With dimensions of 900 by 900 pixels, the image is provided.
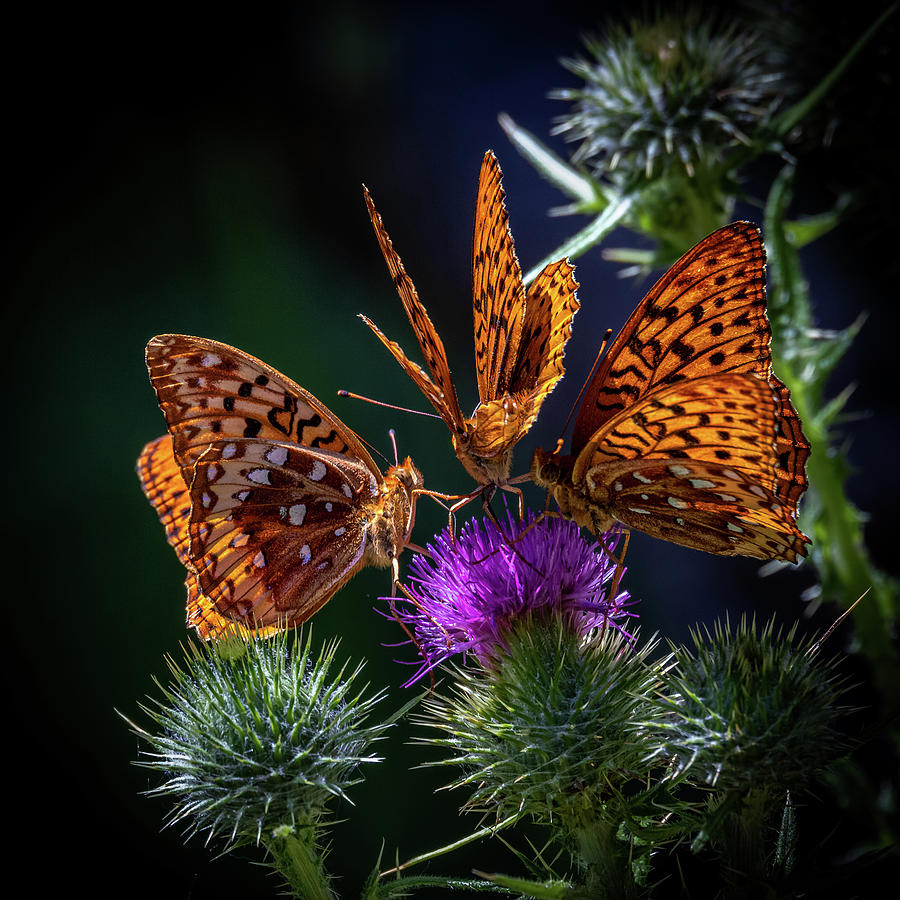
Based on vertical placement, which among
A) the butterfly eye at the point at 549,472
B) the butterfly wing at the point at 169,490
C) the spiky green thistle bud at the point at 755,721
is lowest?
the spiky green thistle bud at the point at 755,721

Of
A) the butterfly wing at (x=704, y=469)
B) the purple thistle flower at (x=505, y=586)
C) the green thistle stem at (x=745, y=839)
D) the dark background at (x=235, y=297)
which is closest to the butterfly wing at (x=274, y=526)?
the purple thistle flower at (x=505, y=586)

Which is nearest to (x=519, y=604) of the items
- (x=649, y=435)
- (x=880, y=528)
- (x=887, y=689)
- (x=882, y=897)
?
(x=649, y=435)

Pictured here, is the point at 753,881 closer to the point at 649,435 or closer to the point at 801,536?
the point at 801,536

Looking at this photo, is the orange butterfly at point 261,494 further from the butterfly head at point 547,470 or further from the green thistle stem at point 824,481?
the green thistle stem at point 824,481

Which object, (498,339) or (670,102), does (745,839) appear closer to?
(498,339)

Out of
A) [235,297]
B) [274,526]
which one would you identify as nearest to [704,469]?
[274,526]
